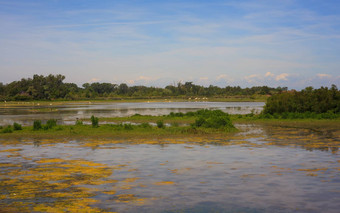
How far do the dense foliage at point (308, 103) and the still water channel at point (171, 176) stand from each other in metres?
16.3

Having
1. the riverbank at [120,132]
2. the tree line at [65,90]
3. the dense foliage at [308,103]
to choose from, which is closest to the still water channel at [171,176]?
the riverbank at [120,132]

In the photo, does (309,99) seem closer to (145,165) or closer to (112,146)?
(112,146)

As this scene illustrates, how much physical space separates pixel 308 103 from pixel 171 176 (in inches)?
1081

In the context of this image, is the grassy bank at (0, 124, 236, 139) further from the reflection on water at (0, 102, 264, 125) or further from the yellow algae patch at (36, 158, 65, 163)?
the reflection on water at (0, 102, 264, 125)

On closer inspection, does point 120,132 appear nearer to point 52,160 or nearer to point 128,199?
point 52,160

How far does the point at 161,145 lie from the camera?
1938 cm

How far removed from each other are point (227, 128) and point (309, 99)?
14851 millimetres

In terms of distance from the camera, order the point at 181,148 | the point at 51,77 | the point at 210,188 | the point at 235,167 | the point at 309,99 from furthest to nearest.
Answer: the point at 51,77
the point at 309,99
the point at 181,148
the point at 235,167
the point at 210,188

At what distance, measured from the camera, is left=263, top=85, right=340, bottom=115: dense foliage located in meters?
35.6

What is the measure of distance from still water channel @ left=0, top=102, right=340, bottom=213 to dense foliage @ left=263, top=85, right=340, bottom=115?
1628 cm

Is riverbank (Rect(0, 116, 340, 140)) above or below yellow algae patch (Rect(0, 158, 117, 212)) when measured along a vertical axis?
above

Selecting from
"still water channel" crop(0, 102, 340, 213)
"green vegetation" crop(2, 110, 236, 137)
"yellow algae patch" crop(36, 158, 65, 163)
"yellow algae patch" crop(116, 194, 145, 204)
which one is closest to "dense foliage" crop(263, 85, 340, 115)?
"green vegetation" crop(2, 110, 236, 137)

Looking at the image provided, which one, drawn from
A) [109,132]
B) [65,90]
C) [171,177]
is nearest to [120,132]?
[109,132]

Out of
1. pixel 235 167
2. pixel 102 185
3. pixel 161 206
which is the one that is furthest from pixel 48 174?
pixel 235 167
